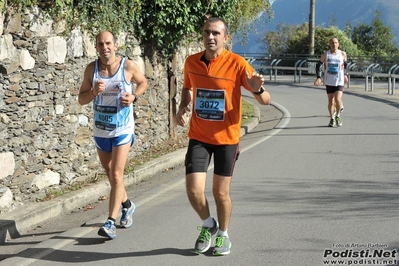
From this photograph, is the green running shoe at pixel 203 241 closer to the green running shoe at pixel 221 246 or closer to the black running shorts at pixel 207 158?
the green running shoe at pixel 221 246

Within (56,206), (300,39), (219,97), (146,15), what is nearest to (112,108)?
(219,97)

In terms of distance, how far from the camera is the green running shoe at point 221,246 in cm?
686

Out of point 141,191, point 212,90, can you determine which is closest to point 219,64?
point 212,90

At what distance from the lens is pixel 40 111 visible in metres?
9.24

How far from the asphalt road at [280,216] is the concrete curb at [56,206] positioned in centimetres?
19

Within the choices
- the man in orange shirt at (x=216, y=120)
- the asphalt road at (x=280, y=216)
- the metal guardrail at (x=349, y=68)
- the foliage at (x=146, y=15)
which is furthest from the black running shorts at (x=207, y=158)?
the metal guardrail at (x=349, y=68)

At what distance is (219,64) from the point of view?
271 inches

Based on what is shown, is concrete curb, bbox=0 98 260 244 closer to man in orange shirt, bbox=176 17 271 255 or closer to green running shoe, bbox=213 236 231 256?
man in orange shirt, bbox=176 17 271 255

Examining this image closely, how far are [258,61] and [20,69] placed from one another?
30925 millimetres

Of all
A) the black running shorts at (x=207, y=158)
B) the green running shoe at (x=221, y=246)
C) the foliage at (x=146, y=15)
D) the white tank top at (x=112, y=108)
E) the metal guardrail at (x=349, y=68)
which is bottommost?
the metal guardrail at (x=349, y=68)

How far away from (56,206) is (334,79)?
8721 mm

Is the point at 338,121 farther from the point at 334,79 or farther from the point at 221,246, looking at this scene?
the point at 221,246

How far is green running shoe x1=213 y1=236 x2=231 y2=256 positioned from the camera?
686 centimetres

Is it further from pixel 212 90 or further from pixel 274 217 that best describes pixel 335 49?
pixel 212 90
